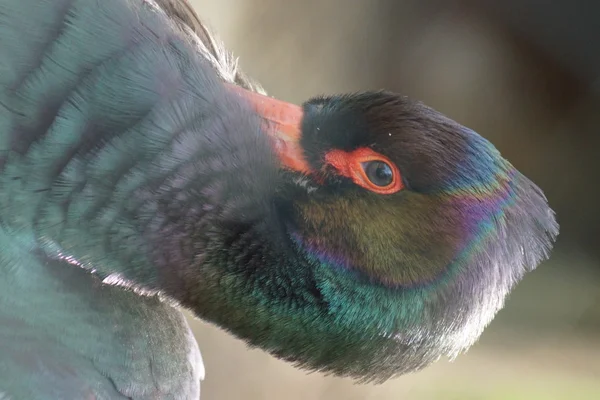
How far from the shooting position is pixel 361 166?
1.80 ft

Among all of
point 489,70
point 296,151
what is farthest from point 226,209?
point 489,70

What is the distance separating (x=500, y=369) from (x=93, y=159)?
1197 millimetres

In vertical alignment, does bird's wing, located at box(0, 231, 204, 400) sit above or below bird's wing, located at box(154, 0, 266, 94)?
below

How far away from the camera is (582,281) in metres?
1.32

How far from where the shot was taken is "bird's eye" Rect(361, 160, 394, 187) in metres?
0.54

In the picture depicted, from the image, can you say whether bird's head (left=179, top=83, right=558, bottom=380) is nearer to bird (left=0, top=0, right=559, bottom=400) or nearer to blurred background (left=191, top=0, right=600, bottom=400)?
bird (left=0, top=0, right=559, bottom=400)

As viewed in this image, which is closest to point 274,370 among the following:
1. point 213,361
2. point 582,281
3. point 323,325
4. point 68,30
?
point 213,361

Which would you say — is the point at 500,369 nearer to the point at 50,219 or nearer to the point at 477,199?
the point at 477,199

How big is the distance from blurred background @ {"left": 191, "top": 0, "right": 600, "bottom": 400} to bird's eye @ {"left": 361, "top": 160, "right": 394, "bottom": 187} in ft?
2.26

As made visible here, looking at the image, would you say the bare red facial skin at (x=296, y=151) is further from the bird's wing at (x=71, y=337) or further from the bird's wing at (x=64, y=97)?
the bird's wing at (x=71, y=337)

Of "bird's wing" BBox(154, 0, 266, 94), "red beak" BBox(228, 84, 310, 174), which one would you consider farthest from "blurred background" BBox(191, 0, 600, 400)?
"red beak" BBox(228, 84, 310, 174)

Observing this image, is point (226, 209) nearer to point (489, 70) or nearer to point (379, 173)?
point (379, 173)

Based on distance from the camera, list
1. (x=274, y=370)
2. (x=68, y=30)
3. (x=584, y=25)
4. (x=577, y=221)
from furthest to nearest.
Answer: (x=274, y=370)
(x=577, y=221)
(x=584, y=25)
(x=68, y=30)

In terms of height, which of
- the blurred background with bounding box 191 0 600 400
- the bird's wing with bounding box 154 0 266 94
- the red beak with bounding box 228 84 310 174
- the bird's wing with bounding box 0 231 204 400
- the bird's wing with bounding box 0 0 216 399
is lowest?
the bird's wing with bounding box 0 231 204 400
